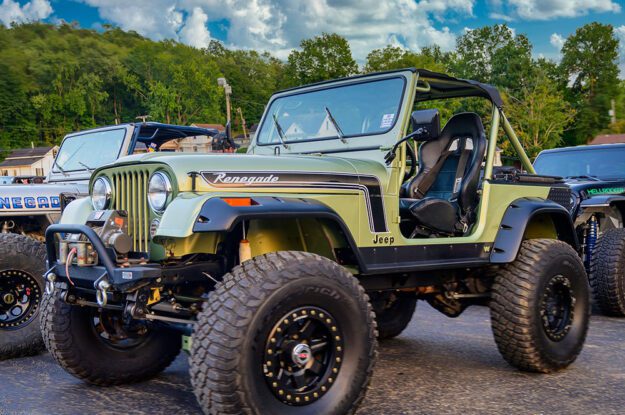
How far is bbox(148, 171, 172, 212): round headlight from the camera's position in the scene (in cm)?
414

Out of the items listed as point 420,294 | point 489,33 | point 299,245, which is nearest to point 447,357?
point 420,294

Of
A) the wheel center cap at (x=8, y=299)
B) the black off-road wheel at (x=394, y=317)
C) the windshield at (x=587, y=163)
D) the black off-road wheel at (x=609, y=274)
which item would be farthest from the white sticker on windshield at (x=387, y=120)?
the windshield at (x=587, y=163)

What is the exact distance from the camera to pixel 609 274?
777 centimetres

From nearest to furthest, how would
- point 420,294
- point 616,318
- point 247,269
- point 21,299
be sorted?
point 247,269
point 420,294
point 21,299
point 616,318

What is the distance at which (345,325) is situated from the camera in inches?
160

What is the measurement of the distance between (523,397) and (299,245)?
1.77m

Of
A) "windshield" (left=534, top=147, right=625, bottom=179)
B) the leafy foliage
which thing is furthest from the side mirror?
the leafy foliage

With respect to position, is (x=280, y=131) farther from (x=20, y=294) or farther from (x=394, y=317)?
(x=20, y=294)

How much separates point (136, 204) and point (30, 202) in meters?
3.72

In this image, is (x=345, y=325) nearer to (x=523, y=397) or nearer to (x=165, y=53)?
(x=523, y=397)

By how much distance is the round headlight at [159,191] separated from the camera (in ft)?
13.6

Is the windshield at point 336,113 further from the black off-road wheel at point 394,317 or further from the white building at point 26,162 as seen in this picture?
the white building at point 26,162

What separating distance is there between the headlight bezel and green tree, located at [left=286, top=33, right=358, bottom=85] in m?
69.4

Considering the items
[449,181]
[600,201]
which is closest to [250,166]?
[449,181]
